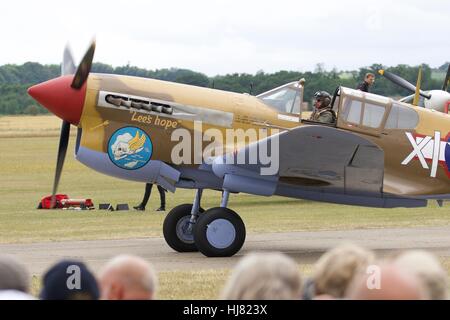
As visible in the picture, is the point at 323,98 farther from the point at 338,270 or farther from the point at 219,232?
the point at 338,270

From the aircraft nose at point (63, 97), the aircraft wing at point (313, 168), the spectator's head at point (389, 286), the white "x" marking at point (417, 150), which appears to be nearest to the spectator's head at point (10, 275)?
the spectator's head at point (389, 286)

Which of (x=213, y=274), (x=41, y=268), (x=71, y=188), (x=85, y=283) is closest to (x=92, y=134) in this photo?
(x=41, y=268)

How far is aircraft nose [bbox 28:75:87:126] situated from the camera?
46.9 ft

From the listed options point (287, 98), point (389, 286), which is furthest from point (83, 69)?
point (389, 286)

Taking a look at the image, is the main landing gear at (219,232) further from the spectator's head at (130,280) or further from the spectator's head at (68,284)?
the spectator's head at (130,280)

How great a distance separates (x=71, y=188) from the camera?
1230 inches

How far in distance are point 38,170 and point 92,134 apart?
2580 centimetres

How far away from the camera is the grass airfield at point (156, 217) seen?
12.4 metres

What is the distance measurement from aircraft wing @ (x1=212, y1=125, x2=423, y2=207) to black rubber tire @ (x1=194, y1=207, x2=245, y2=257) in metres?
0.43

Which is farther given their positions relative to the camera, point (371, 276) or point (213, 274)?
point (213, 274)

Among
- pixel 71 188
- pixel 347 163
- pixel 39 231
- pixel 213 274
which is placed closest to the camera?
pixel 213 274

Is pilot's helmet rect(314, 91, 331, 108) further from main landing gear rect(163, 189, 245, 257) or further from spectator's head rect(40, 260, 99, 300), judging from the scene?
spectator's head rect(40, 260, 99, 300)

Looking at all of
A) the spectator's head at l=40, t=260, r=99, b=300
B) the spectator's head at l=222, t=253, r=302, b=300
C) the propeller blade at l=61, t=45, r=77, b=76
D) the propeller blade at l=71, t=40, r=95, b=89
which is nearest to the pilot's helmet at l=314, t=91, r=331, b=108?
the propeller blade at l=71, t=40, r=95, b=89

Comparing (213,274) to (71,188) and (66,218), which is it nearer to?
(66,218)
